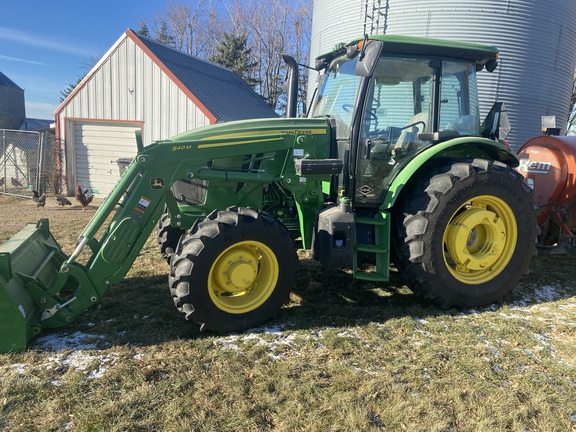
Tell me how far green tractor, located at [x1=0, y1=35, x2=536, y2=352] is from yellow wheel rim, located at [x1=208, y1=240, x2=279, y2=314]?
0.01 m

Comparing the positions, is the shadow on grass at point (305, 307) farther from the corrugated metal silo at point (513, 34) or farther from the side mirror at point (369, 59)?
the corrugated metal silo at point (513, 34)

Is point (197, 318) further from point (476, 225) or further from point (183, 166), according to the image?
point (476, 225)

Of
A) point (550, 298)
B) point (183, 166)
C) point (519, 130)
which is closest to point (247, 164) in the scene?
point (183, 166)

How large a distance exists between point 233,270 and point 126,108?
10.7 m

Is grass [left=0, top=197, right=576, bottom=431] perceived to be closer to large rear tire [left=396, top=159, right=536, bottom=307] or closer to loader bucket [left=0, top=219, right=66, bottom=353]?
loader bucket [left=0, top=219, right=66, bottom=353]

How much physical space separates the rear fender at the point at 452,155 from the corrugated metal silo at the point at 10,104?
33.9 m

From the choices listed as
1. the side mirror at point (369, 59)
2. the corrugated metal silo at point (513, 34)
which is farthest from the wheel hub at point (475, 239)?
the corrugated metal silo at point (513, 34)

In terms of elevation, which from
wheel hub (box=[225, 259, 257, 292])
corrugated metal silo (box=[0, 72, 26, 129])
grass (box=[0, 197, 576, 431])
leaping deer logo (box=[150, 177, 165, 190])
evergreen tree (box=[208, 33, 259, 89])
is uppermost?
evergreen tree (box=[208, 33, 259, 89])

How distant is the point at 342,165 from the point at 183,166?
1.48m

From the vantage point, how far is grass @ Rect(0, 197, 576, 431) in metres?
2.52

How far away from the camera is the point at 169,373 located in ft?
9.61

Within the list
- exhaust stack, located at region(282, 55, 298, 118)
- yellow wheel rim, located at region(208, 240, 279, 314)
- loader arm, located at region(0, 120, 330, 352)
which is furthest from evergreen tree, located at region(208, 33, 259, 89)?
yellow wheel rim, located at region(208, 240, 279, 314)

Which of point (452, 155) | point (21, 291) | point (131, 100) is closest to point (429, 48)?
point (452, 155)

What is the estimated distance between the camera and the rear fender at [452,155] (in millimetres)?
4039
